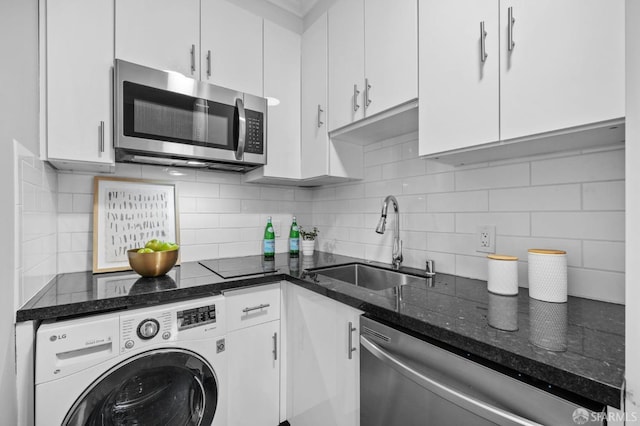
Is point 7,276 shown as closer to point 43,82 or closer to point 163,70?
point 43,82

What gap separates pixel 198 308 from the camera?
3.99ft

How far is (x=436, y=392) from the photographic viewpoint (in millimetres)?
739

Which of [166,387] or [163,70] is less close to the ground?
[163,70]

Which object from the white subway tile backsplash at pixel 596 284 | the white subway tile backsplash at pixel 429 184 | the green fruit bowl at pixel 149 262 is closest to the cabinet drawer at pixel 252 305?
the green fruit bowl at pixel 149 262

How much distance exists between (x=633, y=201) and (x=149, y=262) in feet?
5.20

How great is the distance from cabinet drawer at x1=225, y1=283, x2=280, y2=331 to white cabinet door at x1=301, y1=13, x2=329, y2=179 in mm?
755

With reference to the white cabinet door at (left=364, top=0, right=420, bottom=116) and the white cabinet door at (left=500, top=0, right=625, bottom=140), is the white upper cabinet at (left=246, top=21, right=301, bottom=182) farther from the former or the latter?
the white cabinet door at (left=500, top=0, right=625, bottom=140)

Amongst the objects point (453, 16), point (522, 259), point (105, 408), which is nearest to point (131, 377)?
point (105, 408)

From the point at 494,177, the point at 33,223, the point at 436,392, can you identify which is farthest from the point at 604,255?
the point at 33,223

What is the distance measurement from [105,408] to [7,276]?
60 centimetres

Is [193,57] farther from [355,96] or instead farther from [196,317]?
[196,317]

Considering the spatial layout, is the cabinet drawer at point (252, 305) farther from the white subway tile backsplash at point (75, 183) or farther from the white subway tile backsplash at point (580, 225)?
the white subway tile backsplash at point (580, 225)

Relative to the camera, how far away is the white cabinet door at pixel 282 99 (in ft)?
5.77

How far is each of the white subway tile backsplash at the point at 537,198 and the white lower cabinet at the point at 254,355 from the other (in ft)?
3.75
